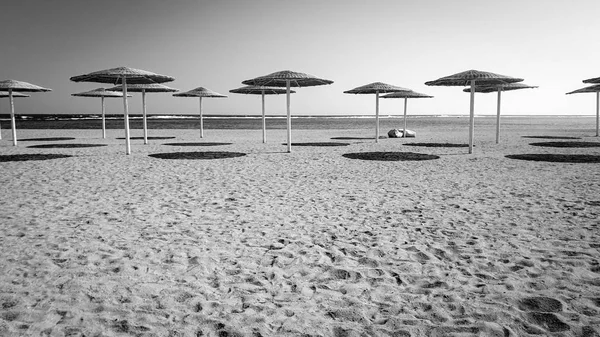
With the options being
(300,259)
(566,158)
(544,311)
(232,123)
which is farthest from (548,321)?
(232,123)

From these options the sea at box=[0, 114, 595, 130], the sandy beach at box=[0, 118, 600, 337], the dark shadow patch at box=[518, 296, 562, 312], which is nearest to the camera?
the sandy beach at box=[0, 118, 600, 337]

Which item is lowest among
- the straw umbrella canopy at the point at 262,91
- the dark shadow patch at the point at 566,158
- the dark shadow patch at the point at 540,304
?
the dark shadow patch at the point at 540,304

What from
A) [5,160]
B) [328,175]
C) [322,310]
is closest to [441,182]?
[328,175]

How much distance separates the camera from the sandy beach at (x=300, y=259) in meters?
2.49

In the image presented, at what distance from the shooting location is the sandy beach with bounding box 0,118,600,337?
2486mm

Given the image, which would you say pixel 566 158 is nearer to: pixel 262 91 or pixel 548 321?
pixel 548 321

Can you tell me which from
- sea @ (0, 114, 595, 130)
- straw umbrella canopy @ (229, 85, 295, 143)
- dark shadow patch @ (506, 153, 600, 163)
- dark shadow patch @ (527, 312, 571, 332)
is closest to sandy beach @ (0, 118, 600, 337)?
dark shadow patch @ (527, 312, 571, 332)

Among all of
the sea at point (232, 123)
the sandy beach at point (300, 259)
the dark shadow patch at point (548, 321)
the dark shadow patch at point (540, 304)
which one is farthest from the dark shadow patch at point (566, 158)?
the sea at point (232, 123)

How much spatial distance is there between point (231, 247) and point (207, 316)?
52.6 inches

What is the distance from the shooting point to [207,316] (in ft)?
8.32

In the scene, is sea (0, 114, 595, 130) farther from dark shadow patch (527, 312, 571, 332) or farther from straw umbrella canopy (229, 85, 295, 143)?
dark shadow patch (527, 312, 571, 332)

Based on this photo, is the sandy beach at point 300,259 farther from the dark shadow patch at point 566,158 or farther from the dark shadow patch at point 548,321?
the dark shadow patch at point 566,158

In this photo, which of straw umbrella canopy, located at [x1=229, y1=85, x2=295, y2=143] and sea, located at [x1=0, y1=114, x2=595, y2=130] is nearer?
straw umbrella canopy, located at [x1=229, y1=85, x2=295, y2=143]

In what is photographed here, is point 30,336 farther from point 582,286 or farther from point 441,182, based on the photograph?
point 441,182
